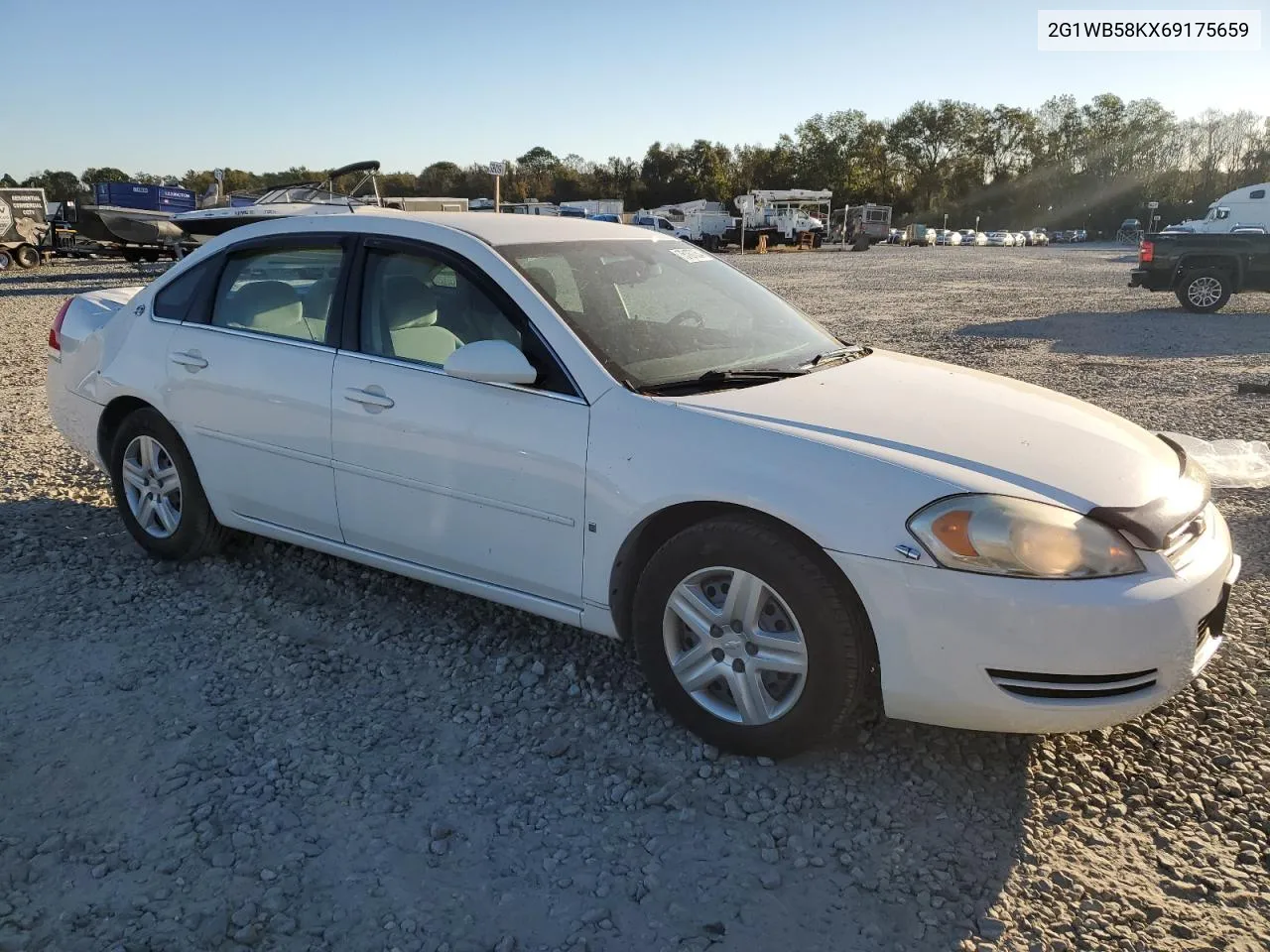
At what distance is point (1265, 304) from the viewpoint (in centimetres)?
1802

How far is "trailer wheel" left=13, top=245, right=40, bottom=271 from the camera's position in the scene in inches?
1008

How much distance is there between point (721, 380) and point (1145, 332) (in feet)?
41.4

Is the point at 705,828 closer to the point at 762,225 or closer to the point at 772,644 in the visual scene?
the point at 772,644

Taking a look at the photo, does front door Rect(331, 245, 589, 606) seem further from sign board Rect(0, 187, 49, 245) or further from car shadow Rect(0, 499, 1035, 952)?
sign board Rect(0, 187, 49, 245)

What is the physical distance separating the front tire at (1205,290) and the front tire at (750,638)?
16507 millimetres

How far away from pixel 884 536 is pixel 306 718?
1987 mm

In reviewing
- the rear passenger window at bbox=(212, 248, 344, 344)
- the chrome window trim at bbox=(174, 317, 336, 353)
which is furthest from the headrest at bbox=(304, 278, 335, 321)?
the chrome window trim at bbox=(174, 317, 336, 353)

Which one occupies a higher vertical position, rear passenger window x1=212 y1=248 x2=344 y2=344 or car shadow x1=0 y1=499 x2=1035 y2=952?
rear passenger window x1=212 y1=248 x2=344 y2=344

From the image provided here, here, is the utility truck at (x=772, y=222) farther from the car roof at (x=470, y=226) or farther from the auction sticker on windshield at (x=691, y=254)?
the car roof at (x=470, y=226)

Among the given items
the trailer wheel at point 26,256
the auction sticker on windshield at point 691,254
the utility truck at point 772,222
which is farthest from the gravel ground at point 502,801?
the utility truck at point 772,222

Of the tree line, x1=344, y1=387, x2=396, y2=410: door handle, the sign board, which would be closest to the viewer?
x1=344, y1=387, x2=396, y2=410: door handle

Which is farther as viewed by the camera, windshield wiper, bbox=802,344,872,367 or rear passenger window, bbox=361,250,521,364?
windshield wiper, bbox=802,344,872,367

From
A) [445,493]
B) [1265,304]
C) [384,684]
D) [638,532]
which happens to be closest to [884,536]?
[638,532]

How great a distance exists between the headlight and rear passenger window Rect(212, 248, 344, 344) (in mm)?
2489
